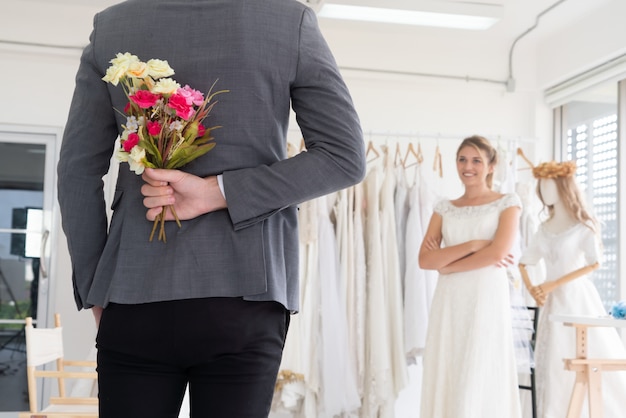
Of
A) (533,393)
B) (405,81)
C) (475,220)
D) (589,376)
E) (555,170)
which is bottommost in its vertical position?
(533,393)

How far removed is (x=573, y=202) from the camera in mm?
4598

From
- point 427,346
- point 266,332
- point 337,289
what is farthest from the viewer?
point 337,289

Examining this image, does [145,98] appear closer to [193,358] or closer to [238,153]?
[238,153]

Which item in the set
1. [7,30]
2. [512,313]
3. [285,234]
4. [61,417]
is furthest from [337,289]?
[285,234]

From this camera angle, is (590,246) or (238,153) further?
(590,246)

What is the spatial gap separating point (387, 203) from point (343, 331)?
795 millimetres

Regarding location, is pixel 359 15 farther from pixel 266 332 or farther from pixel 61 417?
pixel 266 332

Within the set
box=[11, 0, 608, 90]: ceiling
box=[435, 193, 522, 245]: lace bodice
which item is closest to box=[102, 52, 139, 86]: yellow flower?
box=[435, 193, 522, 245]: lace bodice

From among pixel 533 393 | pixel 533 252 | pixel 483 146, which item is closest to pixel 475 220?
pixel 483 146

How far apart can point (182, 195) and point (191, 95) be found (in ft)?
0.45

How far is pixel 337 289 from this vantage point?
484 centimetres

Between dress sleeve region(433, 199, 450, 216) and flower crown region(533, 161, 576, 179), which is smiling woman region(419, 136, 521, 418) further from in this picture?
flower crown region(533, 161, 576, 179)

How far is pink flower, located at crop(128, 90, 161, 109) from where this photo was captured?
1.17 metres

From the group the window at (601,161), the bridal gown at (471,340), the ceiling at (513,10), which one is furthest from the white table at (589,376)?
the ceiling at (513,10)
